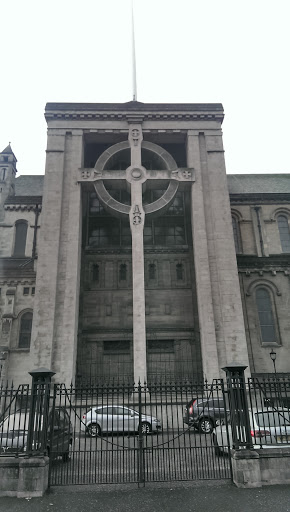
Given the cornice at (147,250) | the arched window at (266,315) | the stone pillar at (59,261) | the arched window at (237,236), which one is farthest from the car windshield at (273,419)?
the arched window at (237,236)

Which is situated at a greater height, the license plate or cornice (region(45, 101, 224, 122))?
cornice (region(45, 101, 224, 122))

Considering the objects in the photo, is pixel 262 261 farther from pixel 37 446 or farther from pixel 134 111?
pixel 37 446

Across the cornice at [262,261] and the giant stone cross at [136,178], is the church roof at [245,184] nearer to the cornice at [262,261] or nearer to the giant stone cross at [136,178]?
the cornice at [262,261]

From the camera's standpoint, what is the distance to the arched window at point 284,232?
3384 cm

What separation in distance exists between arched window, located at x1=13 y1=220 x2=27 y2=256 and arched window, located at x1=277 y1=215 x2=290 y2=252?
23.8m

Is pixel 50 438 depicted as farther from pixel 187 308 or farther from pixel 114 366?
pixel 187 308

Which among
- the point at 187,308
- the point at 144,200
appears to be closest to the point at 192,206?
the point at 144,200

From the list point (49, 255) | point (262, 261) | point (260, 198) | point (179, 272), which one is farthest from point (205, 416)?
point (260, 198)

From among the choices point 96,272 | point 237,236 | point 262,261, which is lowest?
point 96,272

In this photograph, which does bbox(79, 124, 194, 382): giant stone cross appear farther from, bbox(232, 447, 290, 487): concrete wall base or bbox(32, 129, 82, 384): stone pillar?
bbox(232, 447, 290, 487): concrete wall base

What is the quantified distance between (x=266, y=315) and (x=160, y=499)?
2284cm

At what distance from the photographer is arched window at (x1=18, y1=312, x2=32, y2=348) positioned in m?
28.4

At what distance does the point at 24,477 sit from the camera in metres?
9.42

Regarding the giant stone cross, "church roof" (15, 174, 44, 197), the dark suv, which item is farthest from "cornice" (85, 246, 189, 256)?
the dark suv
